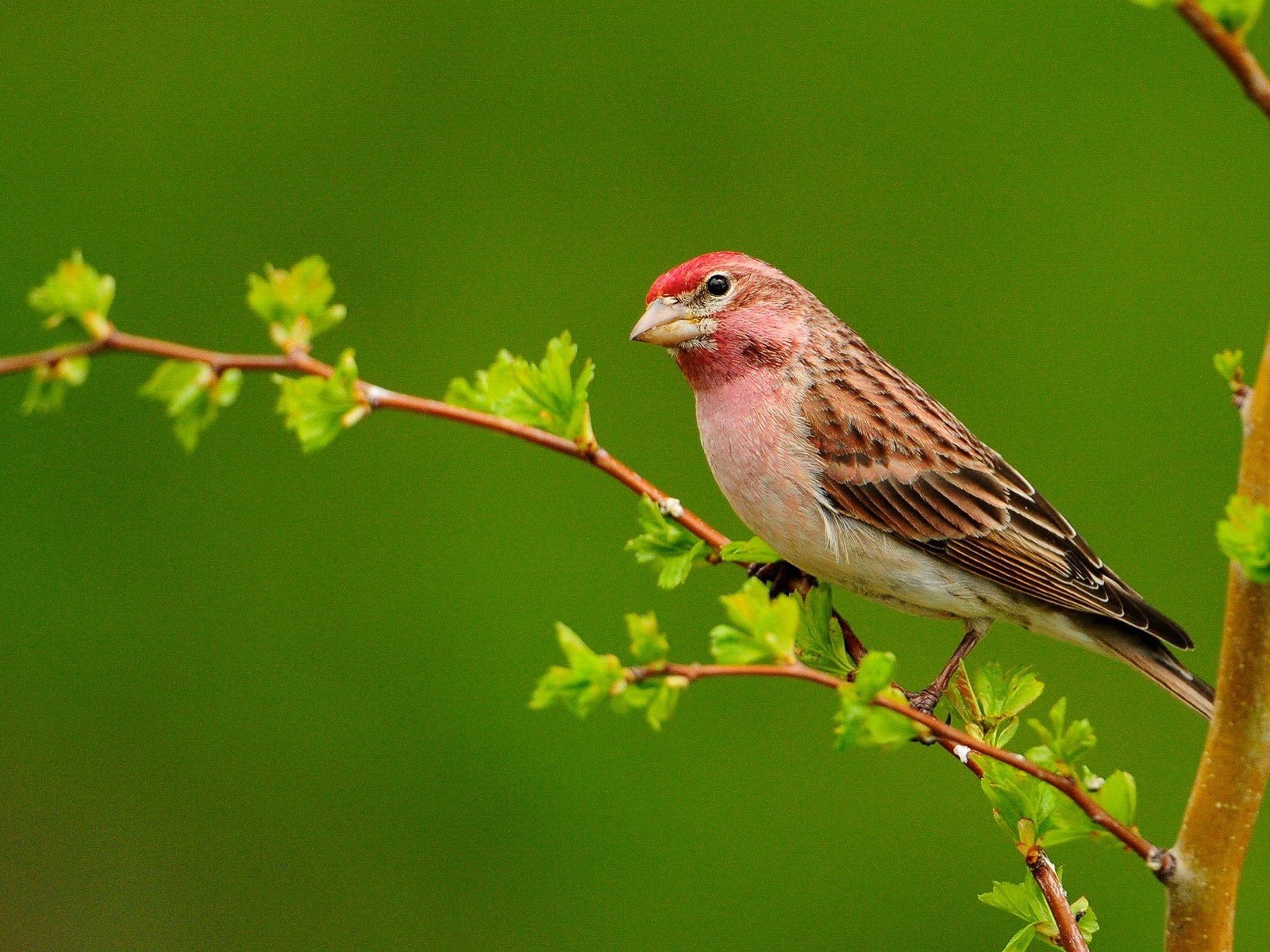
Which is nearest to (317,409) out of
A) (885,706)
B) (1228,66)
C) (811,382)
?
(885,706)

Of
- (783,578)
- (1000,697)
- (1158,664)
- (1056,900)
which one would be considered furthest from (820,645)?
(1158,664)

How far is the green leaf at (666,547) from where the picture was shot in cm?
262

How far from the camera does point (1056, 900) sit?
2131mm

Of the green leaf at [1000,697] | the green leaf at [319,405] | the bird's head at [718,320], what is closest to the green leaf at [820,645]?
the green leaf at [1000,697]

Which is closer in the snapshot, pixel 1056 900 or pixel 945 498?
pixel 1056 900

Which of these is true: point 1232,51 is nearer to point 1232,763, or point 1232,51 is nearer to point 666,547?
point 1232,763

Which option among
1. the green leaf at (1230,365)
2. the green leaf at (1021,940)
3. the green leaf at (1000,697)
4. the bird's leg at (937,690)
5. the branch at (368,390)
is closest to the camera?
the green leaf at (1230,365)

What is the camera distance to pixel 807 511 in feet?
11.2

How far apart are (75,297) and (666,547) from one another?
114 cm

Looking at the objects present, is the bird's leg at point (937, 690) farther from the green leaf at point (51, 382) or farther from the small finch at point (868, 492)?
the green leaf at point (51, 382)

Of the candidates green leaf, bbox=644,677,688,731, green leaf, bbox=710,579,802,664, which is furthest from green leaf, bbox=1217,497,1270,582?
green leaf, bbox=644,677,688,731

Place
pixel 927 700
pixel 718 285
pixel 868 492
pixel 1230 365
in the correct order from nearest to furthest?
pixel 1230 365 → pixel 927 700 → pixel 868 492 → pixel 718 285

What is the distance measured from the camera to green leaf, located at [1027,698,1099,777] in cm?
183

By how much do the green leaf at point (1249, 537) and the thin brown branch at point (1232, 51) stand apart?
409 millimetres
